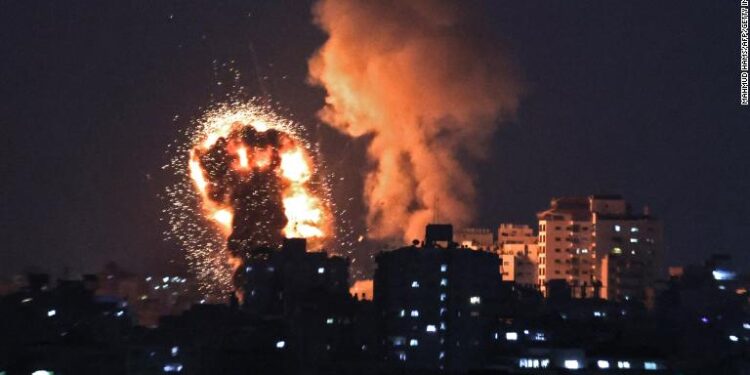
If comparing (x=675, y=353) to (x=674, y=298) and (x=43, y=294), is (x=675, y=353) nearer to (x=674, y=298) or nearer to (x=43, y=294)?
(x=674, y=298)

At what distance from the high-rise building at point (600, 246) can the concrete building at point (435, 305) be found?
25907 mm

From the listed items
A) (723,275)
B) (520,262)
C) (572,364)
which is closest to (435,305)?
(572,364)

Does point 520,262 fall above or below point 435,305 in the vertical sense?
above

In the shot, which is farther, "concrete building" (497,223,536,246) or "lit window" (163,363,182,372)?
"concrete building" (497,223,536,246)

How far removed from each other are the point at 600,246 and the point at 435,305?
3738 cm

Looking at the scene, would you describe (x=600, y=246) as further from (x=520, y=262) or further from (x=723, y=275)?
(x=723, y=275)

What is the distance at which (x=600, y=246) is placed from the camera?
99.6 meters

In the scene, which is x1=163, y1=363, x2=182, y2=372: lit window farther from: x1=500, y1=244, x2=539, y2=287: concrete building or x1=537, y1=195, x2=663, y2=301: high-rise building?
x1=500, y1=244, x2=539, y2=287: concrete building

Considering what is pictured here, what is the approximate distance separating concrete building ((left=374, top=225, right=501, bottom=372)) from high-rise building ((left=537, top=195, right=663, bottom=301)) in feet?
85.0

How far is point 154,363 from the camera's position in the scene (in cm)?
5400

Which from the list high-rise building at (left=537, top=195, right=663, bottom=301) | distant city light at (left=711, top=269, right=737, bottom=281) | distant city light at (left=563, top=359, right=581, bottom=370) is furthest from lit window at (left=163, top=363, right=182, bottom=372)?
high-rise building at (left=537, top=195, right=663, bottom=301)

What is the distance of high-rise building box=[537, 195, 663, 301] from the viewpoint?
303 ft

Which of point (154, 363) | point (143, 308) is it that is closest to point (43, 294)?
point (143, 308)

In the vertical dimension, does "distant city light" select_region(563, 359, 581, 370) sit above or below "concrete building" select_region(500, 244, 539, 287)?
below
